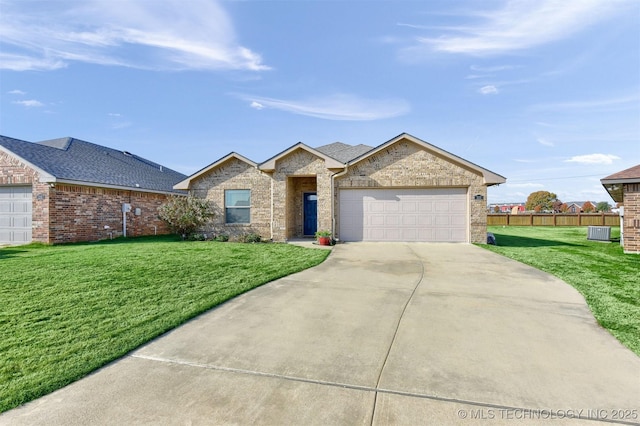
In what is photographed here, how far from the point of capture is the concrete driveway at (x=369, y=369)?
7.67 feet

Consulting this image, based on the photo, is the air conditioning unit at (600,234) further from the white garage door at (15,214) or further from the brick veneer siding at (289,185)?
the white garage door at (15,214)

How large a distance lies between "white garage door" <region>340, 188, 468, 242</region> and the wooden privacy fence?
17792 mm

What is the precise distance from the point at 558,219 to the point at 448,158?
828 inches

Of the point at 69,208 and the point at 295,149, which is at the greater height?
the point at 295,149

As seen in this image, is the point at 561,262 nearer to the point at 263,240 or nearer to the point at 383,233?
the point at 383,233

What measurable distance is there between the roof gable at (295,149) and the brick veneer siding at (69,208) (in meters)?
7.50

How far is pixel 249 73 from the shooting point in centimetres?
1298

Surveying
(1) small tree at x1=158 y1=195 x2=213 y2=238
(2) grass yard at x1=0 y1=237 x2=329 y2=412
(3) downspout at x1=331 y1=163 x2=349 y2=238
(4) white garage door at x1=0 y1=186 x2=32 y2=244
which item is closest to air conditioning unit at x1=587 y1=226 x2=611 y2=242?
(3) downspout at x1=331 y1=163 x2=349 y2=238

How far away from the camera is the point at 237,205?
561 inches

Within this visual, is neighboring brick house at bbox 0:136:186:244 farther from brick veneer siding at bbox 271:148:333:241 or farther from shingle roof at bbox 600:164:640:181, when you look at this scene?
Result: shingle roof at bbox 600:164:640:181

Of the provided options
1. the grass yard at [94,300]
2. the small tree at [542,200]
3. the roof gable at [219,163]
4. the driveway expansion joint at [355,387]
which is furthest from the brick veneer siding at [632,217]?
the small tree at [542,200]

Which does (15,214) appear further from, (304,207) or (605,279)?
(605,279)

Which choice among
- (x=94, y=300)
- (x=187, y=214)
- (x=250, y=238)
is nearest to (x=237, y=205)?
(x=250, y=238)

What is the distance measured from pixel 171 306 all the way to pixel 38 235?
38.2 ft
